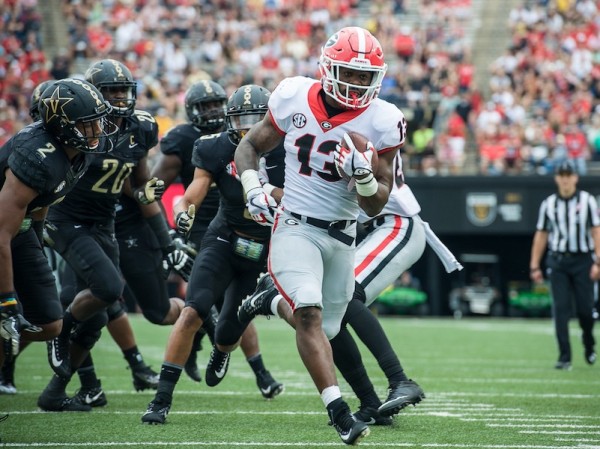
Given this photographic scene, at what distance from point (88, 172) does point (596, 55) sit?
13.8 m

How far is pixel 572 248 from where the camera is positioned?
29.9 ft

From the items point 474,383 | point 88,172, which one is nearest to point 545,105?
point 474,383

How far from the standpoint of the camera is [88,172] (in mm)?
6031

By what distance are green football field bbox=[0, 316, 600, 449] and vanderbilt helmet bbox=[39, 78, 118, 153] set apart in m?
1.32

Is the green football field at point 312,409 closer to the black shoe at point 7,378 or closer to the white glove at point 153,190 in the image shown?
the black shoe at point 7,378

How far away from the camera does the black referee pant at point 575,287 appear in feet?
29.5

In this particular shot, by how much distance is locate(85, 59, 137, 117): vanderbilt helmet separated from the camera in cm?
609

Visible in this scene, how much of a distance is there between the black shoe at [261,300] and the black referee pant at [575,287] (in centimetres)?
418

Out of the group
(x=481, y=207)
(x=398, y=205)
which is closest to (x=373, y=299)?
(x=398, y=205)

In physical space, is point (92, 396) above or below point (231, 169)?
below

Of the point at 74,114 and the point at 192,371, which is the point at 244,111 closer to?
the point at 74,114

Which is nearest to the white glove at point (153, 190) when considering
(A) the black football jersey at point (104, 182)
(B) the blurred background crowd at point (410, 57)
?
(A) the black football jersey at point (104, 182)

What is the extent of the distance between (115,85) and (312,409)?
2148mm

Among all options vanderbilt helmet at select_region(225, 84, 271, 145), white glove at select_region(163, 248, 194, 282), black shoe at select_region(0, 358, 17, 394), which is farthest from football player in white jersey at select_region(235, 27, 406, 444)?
black shoe at select_region(0, 358, 17, 394)
